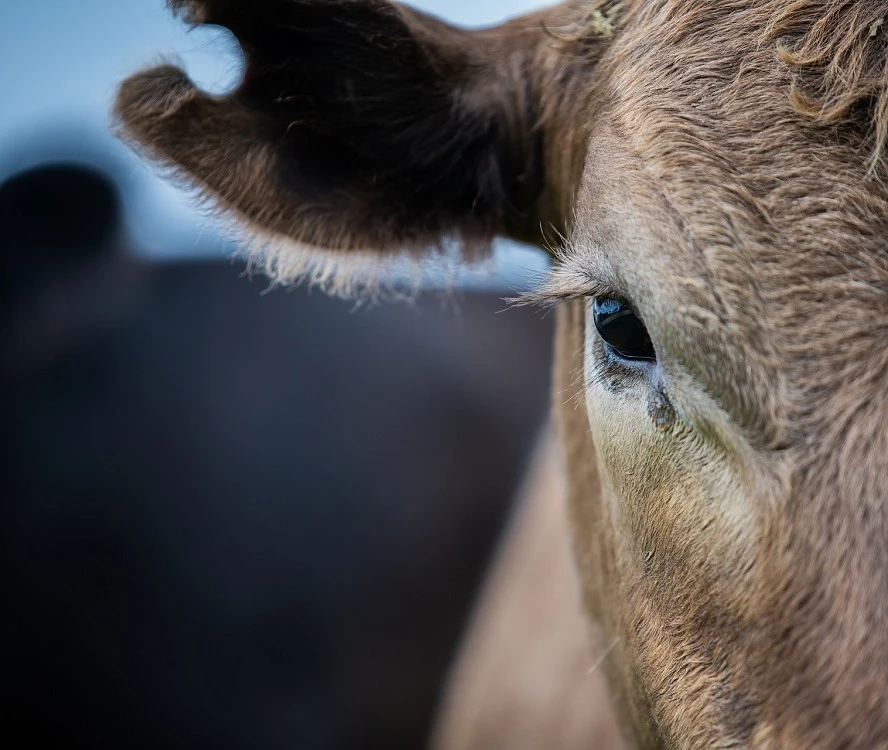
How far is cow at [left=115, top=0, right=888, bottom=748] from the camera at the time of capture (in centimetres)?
121

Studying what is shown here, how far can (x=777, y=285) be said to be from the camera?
49.5 inches

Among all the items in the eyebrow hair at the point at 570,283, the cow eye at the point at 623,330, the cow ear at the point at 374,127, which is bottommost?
the cow eye at the point at 623,330

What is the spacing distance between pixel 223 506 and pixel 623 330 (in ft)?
9.66

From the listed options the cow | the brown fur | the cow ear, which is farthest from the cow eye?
the brown fur

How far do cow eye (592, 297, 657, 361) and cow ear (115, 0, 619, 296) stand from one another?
1.39 ft

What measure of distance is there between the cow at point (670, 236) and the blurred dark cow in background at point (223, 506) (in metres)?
1.84

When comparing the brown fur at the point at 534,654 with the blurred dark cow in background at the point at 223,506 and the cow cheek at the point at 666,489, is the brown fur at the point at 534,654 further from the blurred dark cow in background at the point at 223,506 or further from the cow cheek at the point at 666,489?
the cow cheek at the point at 666,489

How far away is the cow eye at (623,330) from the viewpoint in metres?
1.54

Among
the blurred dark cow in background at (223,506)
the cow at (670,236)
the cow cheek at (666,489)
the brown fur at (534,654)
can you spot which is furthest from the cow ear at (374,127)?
the blurred dark cow in background at (223,506)

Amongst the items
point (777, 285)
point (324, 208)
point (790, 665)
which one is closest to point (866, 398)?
point (777, 285)

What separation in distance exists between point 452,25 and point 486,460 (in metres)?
2.75

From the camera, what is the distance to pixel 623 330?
5.12 feet

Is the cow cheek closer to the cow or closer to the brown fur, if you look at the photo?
the cow

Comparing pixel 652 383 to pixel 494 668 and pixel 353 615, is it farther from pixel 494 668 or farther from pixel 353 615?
pixel 353 615
